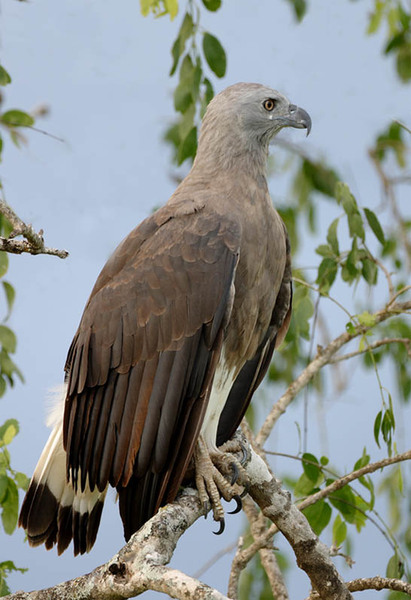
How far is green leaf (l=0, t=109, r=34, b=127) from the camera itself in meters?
3.70

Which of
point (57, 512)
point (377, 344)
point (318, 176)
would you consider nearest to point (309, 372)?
point (377, 344)

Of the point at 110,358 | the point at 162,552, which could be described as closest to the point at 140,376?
the point at 110,358

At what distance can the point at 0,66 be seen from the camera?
138 inches

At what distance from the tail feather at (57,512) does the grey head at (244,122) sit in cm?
136

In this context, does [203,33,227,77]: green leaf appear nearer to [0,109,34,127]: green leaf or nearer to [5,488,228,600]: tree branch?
[0,109,34,127]: green leaf

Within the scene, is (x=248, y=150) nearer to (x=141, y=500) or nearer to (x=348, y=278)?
(x=348, y=278)

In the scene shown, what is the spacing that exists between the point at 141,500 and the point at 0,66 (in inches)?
70.5

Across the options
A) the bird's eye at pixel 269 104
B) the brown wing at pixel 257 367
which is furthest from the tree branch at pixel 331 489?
the bird's eye at pixel 269 104

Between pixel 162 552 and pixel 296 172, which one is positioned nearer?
pixel 162 552

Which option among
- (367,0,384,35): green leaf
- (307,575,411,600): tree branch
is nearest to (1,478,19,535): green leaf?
(307,575,411,600): tree branch

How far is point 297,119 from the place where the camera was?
363cm

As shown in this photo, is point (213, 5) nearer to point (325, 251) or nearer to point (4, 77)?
point (4, 77)

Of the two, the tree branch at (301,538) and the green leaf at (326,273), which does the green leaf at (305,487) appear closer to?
the tree branch at (301,538)

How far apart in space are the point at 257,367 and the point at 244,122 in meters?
1.01
